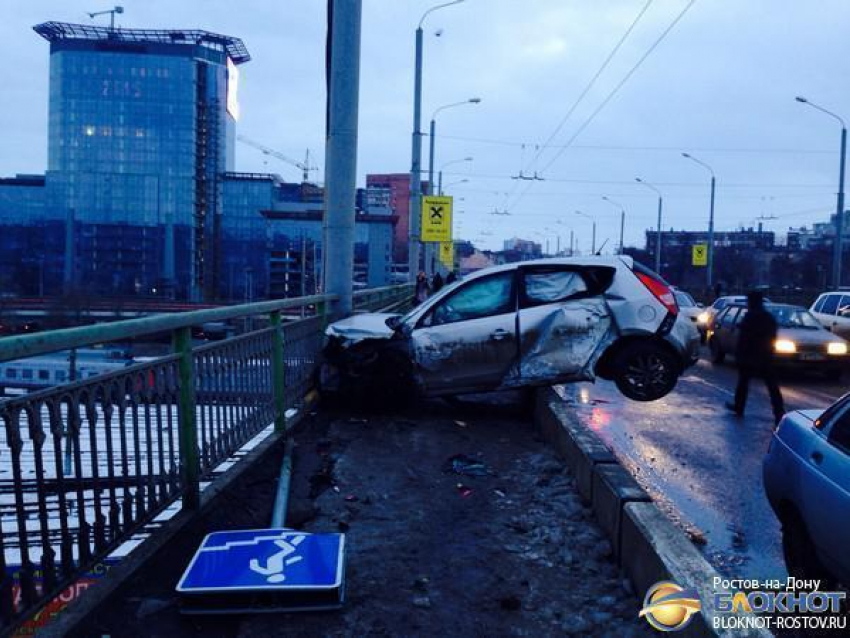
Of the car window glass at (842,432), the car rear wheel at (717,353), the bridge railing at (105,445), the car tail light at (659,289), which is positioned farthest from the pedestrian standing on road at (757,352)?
the car rear wheel at (717,353)

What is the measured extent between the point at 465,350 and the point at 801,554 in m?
4.53

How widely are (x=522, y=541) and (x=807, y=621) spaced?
158 centimetres

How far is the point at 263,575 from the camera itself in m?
3.70

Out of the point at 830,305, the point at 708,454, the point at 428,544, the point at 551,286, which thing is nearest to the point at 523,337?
the point at 551,286

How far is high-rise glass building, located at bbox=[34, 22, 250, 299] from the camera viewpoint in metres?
109

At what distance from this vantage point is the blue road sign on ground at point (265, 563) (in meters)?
3.59

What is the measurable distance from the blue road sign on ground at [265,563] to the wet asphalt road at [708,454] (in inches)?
96.0

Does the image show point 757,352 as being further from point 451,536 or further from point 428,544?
point 428,544

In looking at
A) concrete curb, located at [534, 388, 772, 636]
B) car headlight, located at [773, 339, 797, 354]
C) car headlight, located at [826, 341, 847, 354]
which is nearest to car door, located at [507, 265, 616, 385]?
concrete curb, located at [534, 388, 772, 636]

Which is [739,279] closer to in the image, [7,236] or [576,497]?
[7,236]

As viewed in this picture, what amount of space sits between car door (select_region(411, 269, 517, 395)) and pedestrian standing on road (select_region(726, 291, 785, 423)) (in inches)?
148

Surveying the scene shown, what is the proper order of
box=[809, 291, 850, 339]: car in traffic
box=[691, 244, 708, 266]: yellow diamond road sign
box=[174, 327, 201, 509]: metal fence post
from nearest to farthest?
box=[174, 327, 201, 509]: metal fence post → box=[809, 291, 850, 339]: car in traffic → box=[691, 244, 708, 266]: yellow diamond road sign

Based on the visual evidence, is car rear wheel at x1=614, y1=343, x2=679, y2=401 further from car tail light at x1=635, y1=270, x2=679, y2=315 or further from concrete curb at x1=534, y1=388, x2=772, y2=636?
concrete curb at x1=534, y1=388, x2=772, y2=636

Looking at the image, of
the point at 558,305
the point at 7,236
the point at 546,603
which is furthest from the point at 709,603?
the point at 7,236
